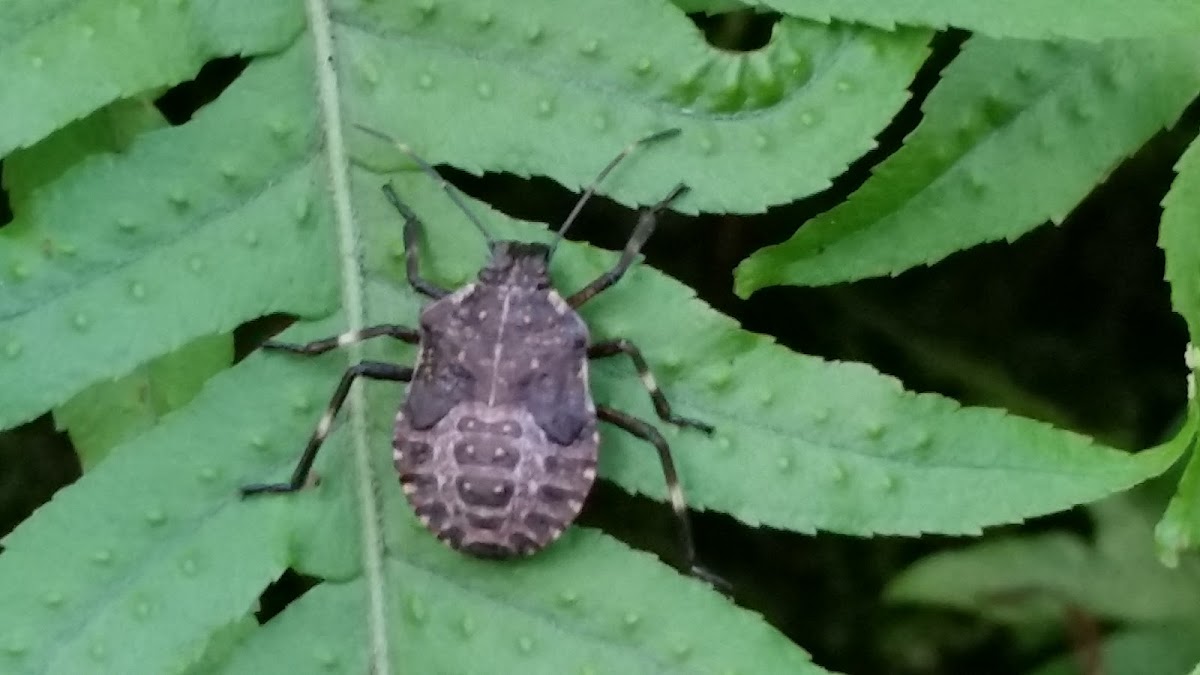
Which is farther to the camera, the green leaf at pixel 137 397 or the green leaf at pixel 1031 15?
the green leaf at pixel 137 397

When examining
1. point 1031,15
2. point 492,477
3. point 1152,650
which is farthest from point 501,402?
point 1152,650

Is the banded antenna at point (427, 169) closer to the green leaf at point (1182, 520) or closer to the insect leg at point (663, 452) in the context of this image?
the insect leg at point (663, 452)

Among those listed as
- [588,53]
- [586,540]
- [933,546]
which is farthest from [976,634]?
[588,53]

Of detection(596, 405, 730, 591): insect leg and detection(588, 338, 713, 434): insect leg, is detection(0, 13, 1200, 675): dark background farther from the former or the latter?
detection(588, 338, 713, 434): insect leg

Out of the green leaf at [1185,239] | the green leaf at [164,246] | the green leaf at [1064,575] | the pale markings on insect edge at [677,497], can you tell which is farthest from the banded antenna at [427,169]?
the green leaf at [1064,575]

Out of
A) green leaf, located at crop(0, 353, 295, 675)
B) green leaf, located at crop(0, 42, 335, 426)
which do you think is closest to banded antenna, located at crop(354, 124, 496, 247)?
green leaf, located at crop(0, 42, 335, 426)

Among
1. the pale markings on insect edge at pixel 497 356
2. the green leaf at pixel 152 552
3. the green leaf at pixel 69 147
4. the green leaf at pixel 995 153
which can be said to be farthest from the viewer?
the pale markings on insect edge at pixel 497 356

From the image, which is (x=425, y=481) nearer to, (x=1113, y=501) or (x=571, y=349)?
(x=571, y=349)
